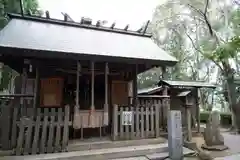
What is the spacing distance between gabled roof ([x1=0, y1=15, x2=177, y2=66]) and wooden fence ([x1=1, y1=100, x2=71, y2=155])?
180cm

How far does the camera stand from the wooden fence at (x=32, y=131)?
4.97 meters

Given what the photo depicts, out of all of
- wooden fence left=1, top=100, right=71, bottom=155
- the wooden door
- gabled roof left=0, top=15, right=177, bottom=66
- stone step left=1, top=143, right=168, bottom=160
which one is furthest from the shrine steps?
gabled roof left=0, top=15, right=177, bottom=66

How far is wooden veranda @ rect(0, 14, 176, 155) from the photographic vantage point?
505cm

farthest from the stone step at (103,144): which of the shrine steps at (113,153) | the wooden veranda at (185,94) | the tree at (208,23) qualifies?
the tree at (208,23)

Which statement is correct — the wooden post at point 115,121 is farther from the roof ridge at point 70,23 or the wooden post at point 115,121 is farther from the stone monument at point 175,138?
the roof ridge at point 70,23

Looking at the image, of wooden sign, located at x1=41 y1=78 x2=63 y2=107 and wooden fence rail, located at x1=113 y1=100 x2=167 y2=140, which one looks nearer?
wooden fence rail, located at x1=113 y1=100 x2=167 y2=140

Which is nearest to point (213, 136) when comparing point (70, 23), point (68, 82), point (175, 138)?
point (175, 138)

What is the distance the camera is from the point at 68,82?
7.14 m

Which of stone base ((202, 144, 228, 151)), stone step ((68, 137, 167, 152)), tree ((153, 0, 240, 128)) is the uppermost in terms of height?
tree ((153, 0, 240, 128))

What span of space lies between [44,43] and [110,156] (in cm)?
378

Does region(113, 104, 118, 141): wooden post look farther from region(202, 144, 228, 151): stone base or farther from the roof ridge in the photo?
the roof ridge

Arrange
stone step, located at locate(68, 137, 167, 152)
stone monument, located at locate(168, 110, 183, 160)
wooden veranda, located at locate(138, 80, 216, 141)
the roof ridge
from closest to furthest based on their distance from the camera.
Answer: stone monument, located at locate(168, 110, 183, 160)
stone step, located at locate(68, 137, 167, 152)
the roof ridge
wooden veranda, located at locate(138, 80, 216, 141)

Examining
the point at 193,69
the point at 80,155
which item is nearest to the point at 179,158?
the point at 80,155

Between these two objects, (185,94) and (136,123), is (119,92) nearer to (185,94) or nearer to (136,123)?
(136,123)
